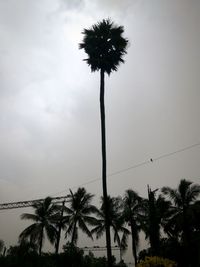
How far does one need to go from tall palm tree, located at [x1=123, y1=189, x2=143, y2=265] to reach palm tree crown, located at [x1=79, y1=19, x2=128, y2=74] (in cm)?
2601

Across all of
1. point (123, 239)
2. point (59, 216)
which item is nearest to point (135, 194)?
point (123, 239)

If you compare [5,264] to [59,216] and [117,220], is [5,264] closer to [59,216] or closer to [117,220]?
[59,216]

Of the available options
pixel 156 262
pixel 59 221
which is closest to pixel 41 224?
pixel 59 221

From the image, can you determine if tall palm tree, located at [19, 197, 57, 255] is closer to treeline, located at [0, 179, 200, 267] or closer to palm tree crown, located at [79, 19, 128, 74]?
treeline, located at [0, 179, 200, 267]

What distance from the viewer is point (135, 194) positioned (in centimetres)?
4734

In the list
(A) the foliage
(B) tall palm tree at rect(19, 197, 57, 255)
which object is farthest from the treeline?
(A) the foliage

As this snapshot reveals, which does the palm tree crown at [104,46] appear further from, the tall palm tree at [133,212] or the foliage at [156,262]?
the tall palm tree at [133,212]

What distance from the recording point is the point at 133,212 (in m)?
46.8

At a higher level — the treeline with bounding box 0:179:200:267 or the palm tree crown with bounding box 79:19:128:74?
the palm tree crown with bounding box 79:19:128:74

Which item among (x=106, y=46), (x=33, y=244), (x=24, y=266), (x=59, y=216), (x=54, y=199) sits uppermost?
(x=106, y=46)

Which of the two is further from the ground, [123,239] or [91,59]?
[91,59]

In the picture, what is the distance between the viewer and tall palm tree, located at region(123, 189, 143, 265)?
45.9 meters

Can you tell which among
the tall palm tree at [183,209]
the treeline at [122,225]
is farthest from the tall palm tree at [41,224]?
the tall palm tree at [183,209]

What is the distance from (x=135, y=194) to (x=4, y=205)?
2569 cm
